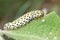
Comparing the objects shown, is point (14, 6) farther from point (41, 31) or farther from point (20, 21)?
point (41, 31)

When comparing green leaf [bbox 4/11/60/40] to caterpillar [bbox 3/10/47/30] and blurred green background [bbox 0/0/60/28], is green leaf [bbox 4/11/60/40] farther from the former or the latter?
blurred green background [bbox 0/0/60/28]

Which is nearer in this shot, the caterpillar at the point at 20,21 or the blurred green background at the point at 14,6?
the caterpillar at the point at 20,21

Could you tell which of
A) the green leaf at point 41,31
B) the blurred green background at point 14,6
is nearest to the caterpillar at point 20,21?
the green leaf at point 41,31

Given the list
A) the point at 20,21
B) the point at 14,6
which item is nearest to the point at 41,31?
the point at 20,21

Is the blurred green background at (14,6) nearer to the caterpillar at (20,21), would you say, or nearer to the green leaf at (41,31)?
the caterpillar at (20,21)

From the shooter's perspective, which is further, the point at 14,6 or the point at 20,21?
the point at 14,6

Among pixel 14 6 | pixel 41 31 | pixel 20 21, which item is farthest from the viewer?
pixel 14 6

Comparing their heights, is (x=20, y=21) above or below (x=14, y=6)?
below

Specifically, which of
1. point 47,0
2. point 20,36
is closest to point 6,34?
point 20,36

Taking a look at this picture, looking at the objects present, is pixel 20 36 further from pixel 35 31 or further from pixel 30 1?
pixel 30 1

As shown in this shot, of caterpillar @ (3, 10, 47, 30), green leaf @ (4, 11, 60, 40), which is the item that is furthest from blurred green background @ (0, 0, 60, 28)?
green leaf @ (4, 11, 60, 40)
